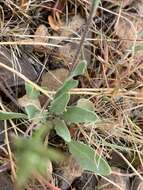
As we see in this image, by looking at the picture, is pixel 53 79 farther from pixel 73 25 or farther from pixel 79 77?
pixel 73 25

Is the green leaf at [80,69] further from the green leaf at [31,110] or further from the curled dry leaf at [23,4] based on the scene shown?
the curled dry leaf at [23,4]

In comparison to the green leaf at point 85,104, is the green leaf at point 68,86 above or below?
above

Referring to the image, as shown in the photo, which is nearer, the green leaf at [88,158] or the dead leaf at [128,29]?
the green leaf at [88,158]

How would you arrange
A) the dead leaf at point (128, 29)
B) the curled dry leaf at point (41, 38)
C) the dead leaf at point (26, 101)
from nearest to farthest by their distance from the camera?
the dead leaf at point (26, 101), the curled dry leaf at point (41, 38), the dead leaf at point (128, 29)

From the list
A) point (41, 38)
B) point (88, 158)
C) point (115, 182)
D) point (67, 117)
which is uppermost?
point (41, 38)

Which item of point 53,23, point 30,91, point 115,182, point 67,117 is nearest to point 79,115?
point 67,117

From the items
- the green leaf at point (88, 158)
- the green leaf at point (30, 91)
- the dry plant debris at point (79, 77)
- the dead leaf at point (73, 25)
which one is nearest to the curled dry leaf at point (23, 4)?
the dry plant debris at point (79, 77)
